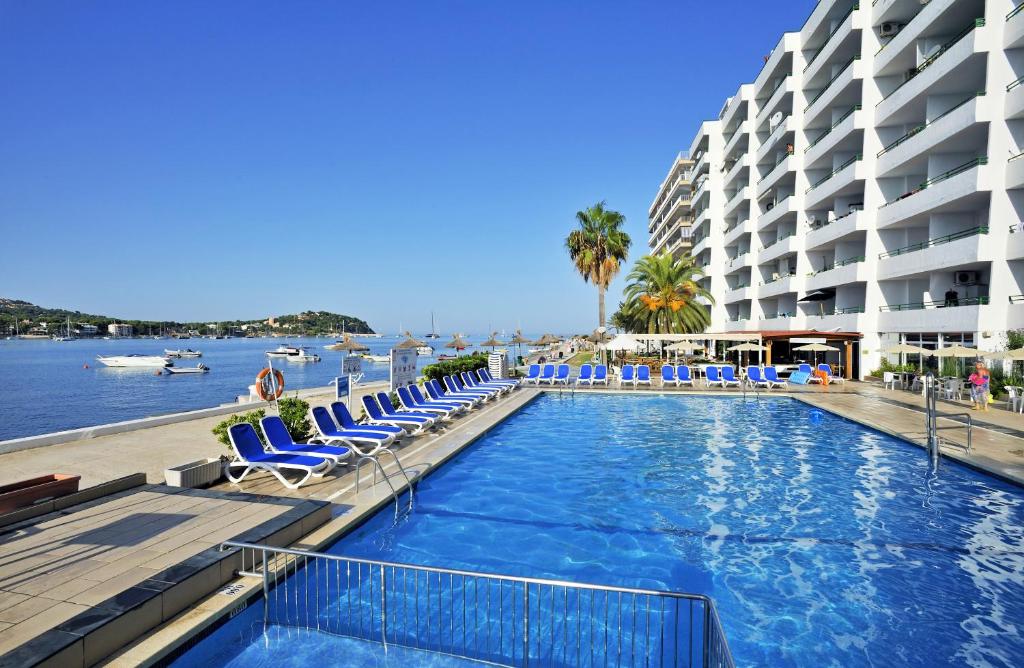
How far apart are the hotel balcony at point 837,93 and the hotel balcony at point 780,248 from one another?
680 cm

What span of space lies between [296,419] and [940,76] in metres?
26.8

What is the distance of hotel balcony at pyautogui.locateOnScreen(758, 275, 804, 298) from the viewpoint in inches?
1304

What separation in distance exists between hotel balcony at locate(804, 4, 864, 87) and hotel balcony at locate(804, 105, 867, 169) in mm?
3011

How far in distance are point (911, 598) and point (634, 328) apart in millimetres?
33516

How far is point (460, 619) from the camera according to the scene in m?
5.36

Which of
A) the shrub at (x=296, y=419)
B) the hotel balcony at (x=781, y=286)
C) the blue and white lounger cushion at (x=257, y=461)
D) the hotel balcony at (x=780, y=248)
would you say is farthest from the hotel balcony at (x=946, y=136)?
the blue and white lounger cushion at (x=257, y=461)

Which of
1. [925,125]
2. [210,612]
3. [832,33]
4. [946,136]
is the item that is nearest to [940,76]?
[925,125]

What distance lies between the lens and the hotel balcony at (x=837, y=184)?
27250 mm

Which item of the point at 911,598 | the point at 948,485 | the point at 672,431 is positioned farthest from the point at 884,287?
the point at 911,598

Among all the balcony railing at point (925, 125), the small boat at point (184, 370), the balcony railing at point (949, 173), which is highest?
the balcony railing at point (925, 125)

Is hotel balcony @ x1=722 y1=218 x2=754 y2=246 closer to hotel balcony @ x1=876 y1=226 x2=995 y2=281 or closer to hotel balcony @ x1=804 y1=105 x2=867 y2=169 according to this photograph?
hotel balcony @ x1=804 y1=105 x2=867 y2=169

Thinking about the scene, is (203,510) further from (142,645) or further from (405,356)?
(405,356)

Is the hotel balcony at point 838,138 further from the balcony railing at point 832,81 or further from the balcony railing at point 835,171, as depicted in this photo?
the balcony railing at point 832,81

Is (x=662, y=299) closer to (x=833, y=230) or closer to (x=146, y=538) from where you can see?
(x=833, y=230)
